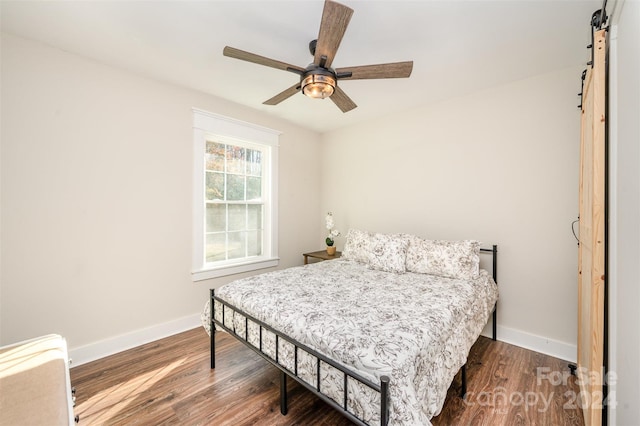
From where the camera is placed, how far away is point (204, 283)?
9.95 ft

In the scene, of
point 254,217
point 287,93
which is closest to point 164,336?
point 254,217

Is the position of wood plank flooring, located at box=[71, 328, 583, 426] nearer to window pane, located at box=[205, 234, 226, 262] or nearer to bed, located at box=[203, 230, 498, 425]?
bed, located at box=[203, 230, 498, 425]

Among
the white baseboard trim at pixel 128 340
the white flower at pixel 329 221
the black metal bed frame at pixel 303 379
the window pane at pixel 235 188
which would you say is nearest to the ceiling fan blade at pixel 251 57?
the black metal bed frame at pixel 303 379

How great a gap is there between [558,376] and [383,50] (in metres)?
2.91

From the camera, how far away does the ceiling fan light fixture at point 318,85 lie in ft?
5.52

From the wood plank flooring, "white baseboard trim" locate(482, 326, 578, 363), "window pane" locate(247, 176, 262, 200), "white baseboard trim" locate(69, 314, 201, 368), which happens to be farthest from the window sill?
"white baseboard trim" locate(482, 326, 578, 363)

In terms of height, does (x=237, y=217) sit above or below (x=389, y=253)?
above

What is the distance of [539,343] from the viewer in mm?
2447

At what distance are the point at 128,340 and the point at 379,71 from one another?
3.14 m

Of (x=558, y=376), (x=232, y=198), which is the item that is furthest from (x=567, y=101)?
(x=232, y=198)

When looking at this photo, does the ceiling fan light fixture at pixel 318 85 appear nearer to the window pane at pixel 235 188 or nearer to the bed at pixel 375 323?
the bed at pixel 375 323

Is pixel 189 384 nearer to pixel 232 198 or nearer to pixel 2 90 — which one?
pixel 232 198

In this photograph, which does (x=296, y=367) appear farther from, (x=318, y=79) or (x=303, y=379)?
(x=318, y=79)

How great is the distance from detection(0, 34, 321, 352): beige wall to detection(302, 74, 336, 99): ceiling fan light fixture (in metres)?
1.74
